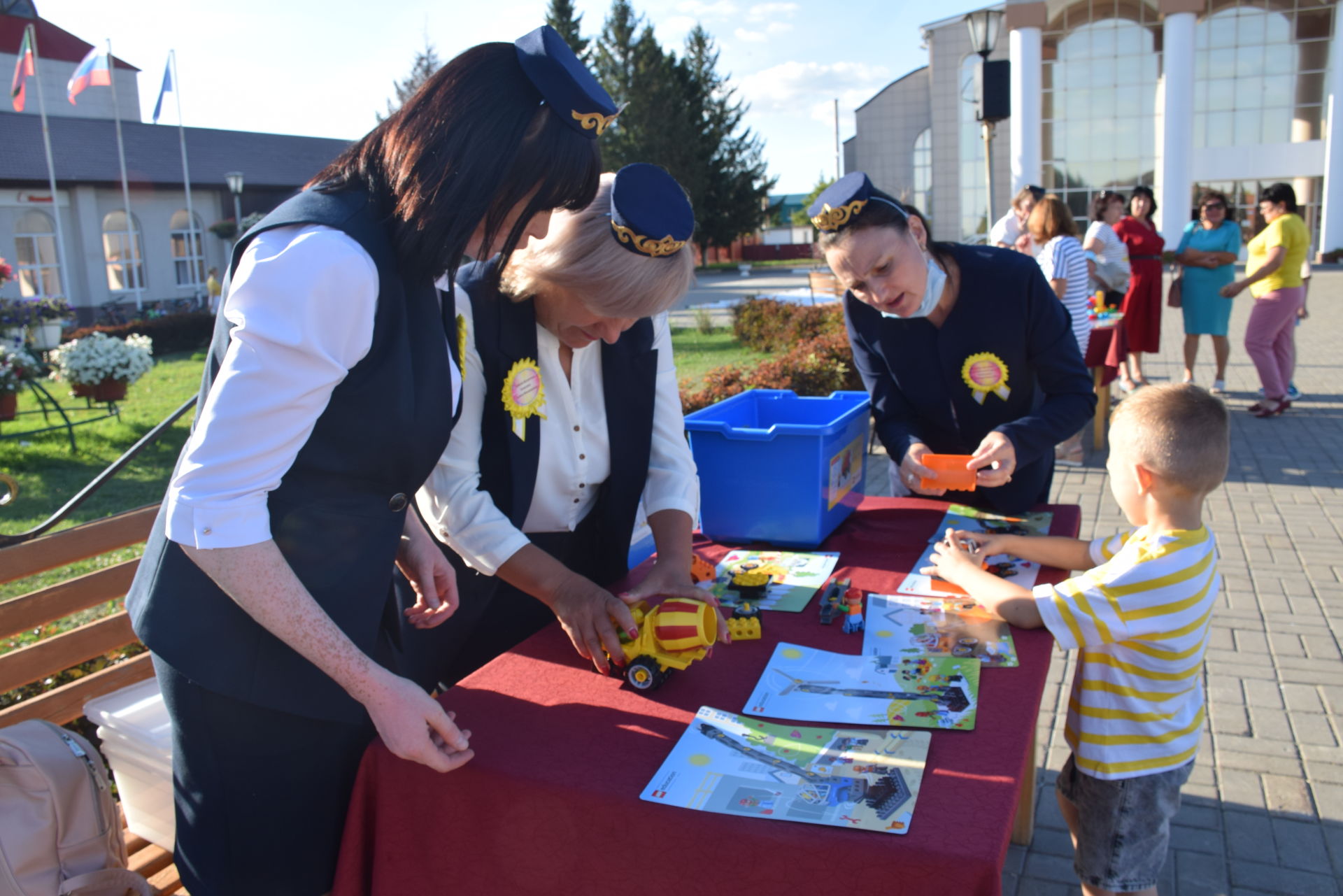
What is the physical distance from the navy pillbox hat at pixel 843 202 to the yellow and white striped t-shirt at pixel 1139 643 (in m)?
0.99

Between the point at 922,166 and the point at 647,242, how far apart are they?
36.0 m

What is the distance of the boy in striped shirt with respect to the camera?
5.44ft

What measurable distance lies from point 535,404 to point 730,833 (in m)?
0.90

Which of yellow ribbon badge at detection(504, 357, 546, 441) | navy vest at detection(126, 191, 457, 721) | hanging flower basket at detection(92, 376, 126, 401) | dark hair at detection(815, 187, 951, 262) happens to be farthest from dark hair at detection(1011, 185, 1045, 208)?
hanging flower basket at detection(92, 376, 126, 401)

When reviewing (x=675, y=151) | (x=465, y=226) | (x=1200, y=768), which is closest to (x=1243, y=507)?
(x=1200, y=768)

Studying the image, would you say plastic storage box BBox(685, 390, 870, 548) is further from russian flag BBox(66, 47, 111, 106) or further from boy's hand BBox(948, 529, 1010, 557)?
russian flag BBox(66, 47, 111, 106)

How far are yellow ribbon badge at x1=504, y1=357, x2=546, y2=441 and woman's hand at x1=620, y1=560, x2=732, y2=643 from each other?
14.1 inches

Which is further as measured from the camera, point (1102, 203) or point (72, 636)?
point (1102, 203)

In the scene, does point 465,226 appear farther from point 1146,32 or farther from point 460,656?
point 1146,32

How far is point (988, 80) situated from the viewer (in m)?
8.41

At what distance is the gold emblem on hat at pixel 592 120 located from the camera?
129 centimetres

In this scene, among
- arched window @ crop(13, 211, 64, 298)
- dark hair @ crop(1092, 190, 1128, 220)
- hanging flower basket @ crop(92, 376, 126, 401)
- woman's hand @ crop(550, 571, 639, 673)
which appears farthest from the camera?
arched window @ crop(13, 211, 64, 298)

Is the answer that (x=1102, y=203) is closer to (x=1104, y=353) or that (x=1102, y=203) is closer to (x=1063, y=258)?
(x=1104, y=353)

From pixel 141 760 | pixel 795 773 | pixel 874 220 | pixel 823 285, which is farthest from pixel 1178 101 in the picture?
pixel 141 760
